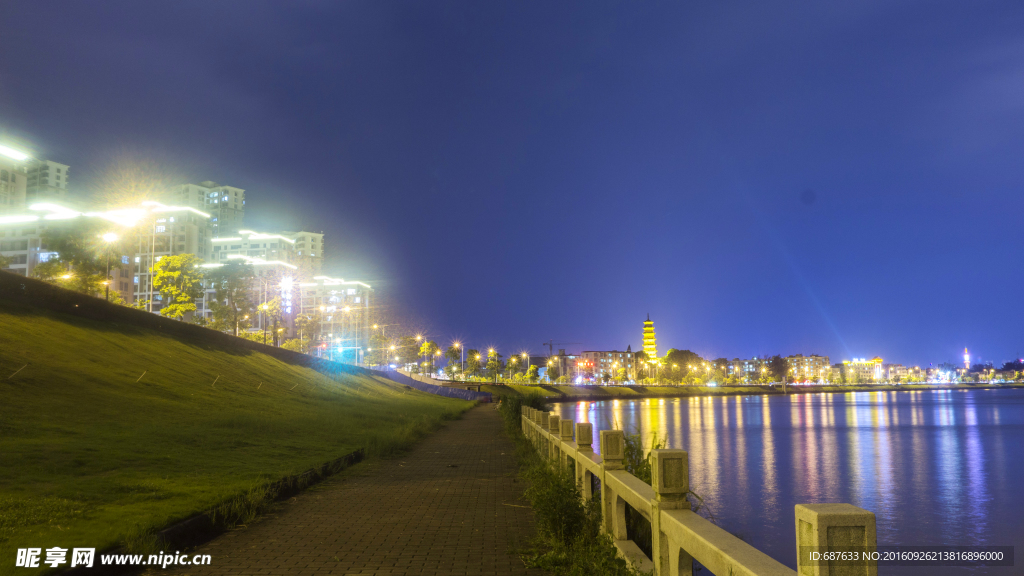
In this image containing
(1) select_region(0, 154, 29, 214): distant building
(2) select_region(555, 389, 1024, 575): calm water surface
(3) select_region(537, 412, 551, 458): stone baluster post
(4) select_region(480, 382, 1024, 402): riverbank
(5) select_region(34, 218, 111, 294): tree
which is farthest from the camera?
(1) select_region(0, 154, 29, 214): distant building

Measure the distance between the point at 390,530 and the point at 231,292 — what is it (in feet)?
225

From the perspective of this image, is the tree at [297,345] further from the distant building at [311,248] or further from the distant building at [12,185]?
the distant building at [311,248]

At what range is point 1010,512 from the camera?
70.9 ft

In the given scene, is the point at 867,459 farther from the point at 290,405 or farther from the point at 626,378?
the point at 626,378

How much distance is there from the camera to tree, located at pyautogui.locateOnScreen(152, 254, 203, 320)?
7062cm

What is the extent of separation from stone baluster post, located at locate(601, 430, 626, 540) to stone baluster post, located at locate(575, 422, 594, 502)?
4.04 feet

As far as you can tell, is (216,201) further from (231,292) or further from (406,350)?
(231,292)

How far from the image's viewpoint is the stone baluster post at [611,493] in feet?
22.4

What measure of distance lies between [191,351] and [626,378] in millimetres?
172003

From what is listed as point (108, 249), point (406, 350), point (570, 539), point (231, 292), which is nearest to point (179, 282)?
point (231, 292)

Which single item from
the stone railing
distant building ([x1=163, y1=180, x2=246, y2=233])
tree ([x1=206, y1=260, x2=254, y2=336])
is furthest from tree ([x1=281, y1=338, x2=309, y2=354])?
distant building ([x1=163, y1=180, x2=246, y2=233])

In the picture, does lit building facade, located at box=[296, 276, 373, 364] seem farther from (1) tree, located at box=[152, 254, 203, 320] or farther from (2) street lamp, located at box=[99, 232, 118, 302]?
(2) street lamp, located at box=[99, 232, 118, 302]

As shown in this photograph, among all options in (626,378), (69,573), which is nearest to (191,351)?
(69,573)

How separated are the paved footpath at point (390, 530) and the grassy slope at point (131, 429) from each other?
1147 millimetres
